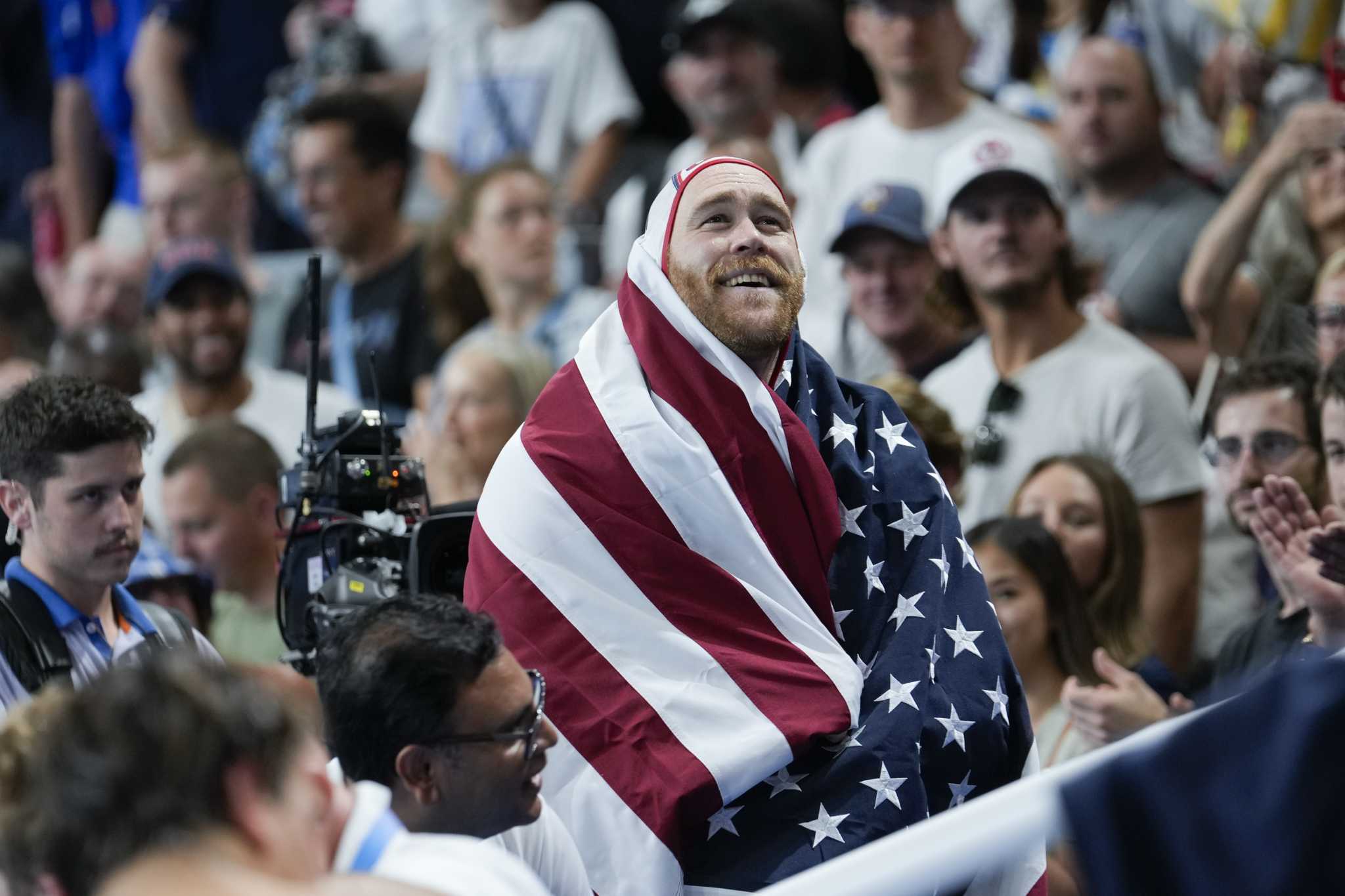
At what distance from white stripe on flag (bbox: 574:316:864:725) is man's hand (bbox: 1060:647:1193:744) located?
934 millimetres

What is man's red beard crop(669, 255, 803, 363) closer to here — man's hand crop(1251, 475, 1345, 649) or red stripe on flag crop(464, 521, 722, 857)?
red stripe on flag crop(464, 521, 722, 857)

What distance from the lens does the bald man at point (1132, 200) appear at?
595 centimetres

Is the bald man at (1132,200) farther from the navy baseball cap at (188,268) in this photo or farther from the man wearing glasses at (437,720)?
the man wearing glasses at (437,720)

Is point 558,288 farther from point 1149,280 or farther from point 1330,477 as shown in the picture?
point 1330,477

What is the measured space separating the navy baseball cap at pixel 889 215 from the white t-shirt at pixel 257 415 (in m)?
1.70

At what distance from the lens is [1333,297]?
5.03 meters

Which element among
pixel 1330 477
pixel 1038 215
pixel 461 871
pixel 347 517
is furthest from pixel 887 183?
pixel 461 871

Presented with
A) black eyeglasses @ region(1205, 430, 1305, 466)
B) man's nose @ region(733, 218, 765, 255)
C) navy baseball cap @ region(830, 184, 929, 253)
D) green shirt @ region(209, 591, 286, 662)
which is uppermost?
man's nose @ region(733, 218, 765, 255)

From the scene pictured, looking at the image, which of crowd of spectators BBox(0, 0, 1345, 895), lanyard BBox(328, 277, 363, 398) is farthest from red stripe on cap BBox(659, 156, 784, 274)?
lanyard BBox(328, 277, 363, 398)

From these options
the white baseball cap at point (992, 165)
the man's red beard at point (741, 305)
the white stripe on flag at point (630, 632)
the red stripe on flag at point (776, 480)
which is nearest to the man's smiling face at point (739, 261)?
the man's red beard at point (741, 305)

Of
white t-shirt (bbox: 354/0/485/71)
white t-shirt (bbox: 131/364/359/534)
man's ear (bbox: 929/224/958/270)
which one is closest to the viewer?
man's ear (bbox: 929/224/958/270)

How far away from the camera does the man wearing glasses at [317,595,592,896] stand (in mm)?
2984

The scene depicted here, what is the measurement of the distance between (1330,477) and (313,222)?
4.28 metres

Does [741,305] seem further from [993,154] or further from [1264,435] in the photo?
[993,154]
